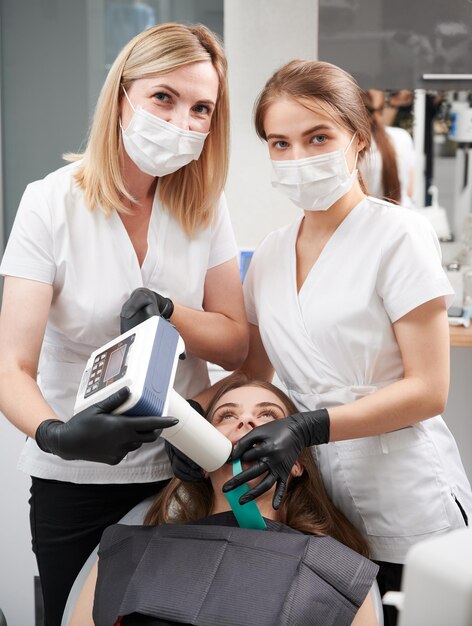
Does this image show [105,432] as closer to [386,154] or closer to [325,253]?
[325,253]

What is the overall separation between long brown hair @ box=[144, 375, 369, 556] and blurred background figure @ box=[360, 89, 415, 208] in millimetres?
1359

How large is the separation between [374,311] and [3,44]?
222cm

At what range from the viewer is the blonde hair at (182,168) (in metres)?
1.61

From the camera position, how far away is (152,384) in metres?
1.34

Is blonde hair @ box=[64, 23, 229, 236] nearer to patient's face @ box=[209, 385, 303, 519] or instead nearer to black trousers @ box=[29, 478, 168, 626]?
patient's face @ box=[209, 385, 303, 519]

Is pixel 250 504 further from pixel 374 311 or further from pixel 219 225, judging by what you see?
pixel 219 225

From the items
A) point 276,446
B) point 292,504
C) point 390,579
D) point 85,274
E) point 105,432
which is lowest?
point 390,579

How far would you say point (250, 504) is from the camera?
1.61 metres

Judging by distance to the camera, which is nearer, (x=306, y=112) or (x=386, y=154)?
(x=306, y=112)

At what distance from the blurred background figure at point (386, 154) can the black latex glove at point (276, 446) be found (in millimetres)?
1595

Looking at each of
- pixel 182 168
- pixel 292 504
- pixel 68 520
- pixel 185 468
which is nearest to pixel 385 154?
pixel 182 168

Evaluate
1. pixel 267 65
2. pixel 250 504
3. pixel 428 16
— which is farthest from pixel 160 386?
pixel 428 16

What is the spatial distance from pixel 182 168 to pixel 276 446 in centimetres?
66

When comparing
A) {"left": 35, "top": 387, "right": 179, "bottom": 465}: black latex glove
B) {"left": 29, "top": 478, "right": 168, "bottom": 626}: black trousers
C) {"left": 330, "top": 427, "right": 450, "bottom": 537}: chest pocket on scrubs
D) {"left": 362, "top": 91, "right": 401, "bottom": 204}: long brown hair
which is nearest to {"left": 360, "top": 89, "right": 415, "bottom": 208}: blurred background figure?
{"left": 362, "top": 91, "right": 401, "bottom": 204}: long brown hair
